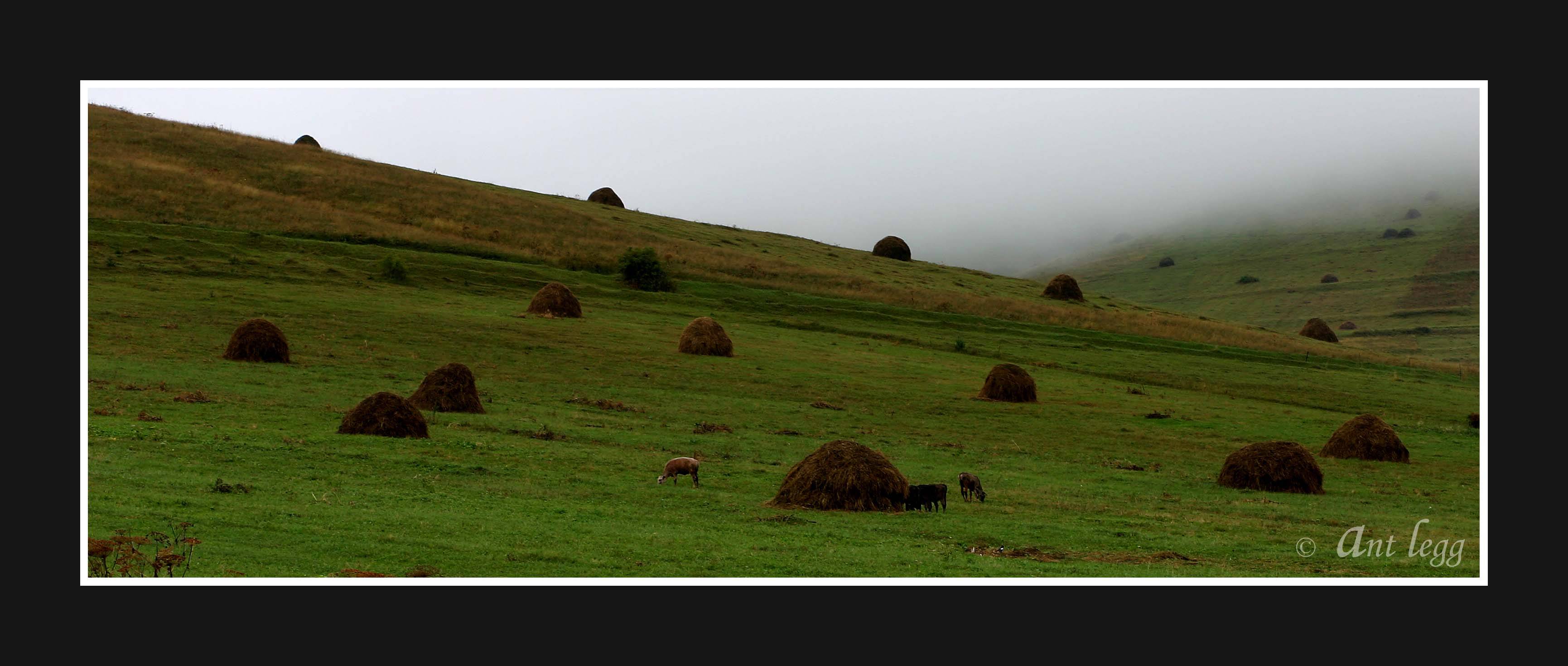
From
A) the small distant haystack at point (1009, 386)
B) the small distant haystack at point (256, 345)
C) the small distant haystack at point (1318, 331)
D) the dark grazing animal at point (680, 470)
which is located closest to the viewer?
the dark grazing animal at point (680, 470)

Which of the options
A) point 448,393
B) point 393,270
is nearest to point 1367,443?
point 448,393

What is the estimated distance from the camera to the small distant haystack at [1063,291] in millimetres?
83562

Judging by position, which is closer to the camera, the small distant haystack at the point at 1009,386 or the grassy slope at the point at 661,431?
the grassy slope at the point at 661,431

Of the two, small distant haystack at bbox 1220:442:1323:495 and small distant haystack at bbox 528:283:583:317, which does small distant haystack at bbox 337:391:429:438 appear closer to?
small distant haystack at bbox 1220:442:1323:495

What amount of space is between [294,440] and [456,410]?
6515mm

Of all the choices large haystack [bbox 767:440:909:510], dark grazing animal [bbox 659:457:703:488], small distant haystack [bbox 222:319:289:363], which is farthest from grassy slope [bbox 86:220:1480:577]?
small distant haystack [bbox 222:319:289:363]

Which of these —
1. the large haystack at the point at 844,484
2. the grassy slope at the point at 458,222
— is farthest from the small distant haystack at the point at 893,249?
the large haystack at the point at 844,484

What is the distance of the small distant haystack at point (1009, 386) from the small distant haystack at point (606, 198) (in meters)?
72.7

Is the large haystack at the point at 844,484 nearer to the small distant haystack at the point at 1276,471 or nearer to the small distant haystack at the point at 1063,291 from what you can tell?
the small distant haystack at the point at 1276,471

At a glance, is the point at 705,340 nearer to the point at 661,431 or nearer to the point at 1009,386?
the point at 1009,386

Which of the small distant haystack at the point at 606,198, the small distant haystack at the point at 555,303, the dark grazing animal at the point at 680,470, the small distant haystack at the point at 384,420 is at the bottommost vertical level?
the dark grazing animal at the point at 680,470

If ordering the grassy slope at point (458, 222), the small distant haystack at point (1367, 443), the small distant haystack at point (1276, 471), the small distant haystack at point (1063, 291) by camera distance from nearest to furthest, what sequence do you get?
the small distant haystack at point (1276, 471), the small distant haystack at point (1367, 443), the grassy slope at point (458, 222), the small distant haystack at point (1063, 291)

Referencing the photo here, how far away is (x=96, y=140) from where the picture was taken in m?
75.3

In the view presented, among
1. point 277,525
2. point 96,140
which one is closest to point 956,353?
point 277,525
